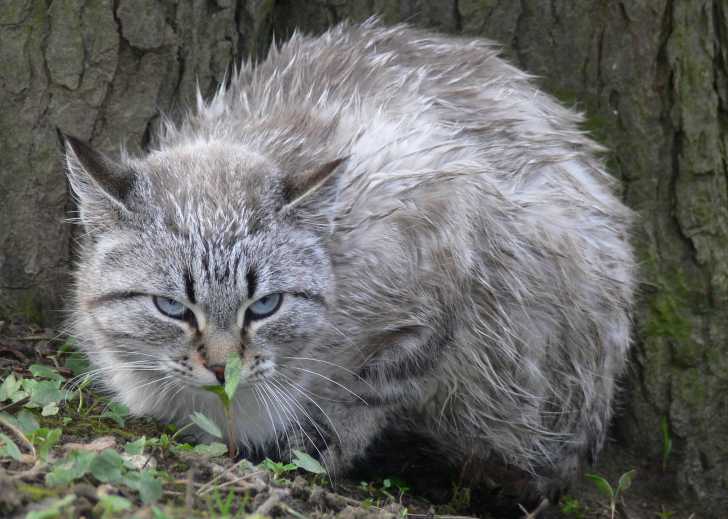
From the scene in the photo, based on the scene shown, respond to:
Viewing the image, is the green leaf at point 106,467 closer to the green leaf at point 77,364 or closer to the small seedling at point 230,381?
the small seedling at point 230,381

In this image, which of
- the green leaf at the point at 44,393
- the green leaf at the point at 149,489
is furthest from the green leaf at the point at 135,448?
the green leaf at the point at 44,393

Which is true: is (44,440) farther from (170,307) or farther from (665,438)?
(665,438)

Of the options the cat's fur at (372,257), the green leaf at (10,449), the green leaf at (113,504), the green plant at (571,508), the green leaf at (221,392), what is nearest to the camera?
the green leaf at (113,504)

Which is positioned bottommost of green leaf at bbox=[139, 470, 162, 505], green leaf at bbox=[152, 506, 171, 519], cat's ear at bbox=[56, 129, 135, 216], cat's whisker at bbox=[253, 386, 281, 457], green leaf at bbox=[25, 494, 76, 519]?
cat's whisker at bbox=[253, 386, 281, 457]

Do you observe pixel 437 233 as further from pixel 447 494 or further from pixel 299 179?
pixel 447 494

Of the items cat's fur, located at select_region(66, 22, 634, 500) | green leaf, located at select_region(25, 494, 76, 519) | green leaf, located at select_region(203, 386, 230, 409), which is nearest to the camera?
green leaf, located at select_region(25, 494, 76, 519)

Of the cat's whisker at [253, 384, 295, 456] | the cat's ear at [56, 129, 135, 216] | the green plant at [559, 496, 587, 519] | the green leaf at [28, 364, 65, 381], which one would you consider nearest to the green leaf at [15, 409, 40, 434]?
the green leaf at [28, 364, 65, 381]

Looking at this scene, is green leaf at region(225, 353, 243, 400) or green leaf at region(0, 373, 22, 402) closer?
green leaf at region(225, 353, 243, 400)

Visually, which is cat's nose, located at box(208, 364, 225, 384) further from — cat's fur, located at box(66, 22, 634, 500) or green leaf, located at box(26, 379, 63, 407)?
green leaf, located at box(26, 379, 63, 407)

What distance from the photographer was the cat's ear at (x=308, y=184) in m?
4.16

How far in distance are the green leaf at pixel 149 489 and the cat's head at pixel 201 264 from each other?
0.81m

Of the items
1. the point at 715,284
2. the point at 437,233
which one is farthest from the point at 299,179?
the point at 715,284

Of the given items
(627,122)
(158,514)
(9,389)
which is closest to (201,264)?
(9,389)

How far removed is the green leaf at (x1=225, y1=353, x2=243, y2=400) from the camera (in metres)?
3.96
